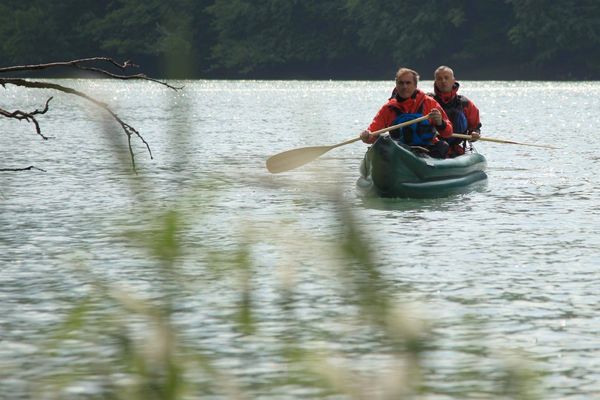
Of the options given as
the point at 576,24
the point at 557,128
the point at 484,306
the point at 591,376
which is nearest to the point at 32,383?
the point at 591,376

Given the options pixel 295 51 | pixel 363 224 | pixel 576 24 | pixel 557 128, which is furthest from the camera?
pixel 295 51

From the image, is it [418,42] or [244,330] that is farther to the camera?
[418,42]

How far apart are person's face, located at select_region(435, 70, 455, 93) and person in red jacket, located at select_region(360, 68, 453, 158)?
0.71 meters

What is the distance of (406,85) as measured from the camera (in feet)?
42.6

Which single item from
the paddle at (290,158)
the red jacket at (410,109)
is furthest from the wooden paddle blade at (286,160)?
the red jacket at (410,109)

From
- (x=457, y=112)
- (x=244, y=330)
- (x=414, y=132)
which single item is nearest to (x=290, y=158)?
(x=414, y=132)

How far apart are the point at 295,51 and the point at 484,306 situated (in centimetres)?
6689

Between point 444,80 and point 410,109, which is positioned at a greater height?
point 444,80

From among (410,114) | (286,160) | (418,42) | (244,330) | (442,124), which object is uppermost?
(244,330)

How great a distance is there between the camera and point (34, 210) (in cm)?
1212

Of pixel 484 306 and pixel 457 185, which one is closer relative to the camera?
pixel 484 306

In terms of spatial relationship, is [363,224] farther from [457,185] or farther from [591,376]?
[457,185]

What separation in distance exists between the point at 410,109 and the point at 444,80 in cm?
103

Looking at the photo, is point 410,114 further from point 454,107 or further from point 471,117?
point 471,117
